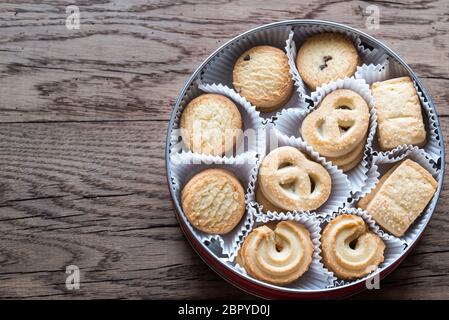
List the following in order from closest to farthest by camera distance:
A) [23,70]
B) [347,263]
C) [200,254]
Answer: [347,263] → [200,254] → [23,70]

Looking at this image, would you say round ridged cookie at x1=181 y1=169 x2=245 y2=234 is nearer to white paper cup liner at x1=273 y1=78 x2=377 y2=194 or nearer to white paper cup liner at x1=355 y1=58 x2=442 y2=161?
white paper cup liner at x1=273 y1=78 x2=377 y2=194

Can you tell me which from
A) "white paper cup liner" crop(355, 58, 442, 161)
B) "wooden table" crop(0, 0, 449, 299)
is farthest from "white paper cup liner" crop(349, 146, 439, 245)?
"wooden table" crop(0, 0, 449, 299)

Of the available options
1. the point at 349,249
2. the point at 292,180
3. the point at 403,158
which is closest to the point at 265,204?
the point at 292,180

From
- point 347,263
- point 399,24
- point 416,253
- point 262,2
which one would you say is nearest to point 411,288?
point 416,253

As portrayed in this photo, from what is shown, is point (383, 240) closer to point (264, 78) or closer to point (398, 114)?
point (398, 114)

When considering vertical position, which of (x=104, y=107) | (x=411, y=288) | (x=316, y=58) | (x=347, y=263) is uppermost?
(x=316, y=58)

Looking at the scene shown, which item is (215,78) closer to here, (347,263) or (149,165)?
(149,165)
